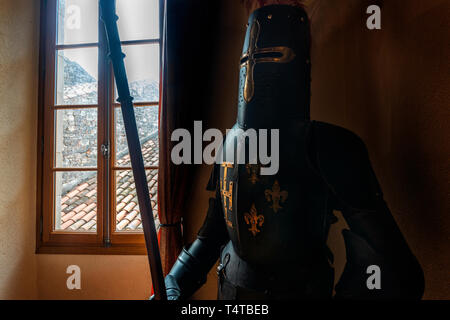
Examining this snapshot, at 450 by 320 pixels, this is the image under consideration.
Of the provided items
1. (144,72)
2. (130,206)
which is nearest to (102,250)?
(130,206)

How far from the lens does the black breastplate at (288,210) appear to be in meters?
0.63

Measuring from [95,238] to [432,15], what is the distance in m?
1.83

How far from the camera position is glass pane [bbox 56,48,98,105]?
4.93 ft

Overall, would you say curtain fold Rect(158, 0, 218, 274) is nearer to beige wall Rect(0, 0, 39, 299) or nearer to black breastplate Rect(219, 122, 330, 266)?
black breastplate Rect(219, 122, 330, 266)

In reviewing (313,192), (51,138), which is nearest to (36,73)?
(51,138)

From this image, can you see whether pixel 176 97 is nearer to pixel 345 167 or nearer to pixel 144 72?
pixel 144 72

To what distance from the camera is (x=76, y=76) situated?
154cm

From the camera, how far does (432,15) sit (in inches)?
25.5

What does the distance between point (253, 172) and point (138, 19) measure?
1.40 metres

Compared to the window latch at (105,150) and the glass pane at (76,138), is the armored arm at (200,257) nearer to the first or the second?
the window latch at (105,150)

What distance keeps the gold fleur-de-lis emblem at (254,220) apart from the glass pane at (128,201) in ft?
2.99

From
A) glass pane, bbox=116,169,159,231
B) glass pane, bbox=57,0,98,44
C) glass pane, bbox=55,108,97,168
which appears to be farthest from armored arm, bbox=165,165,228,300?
glass pane, bbox=57,0,98,44
